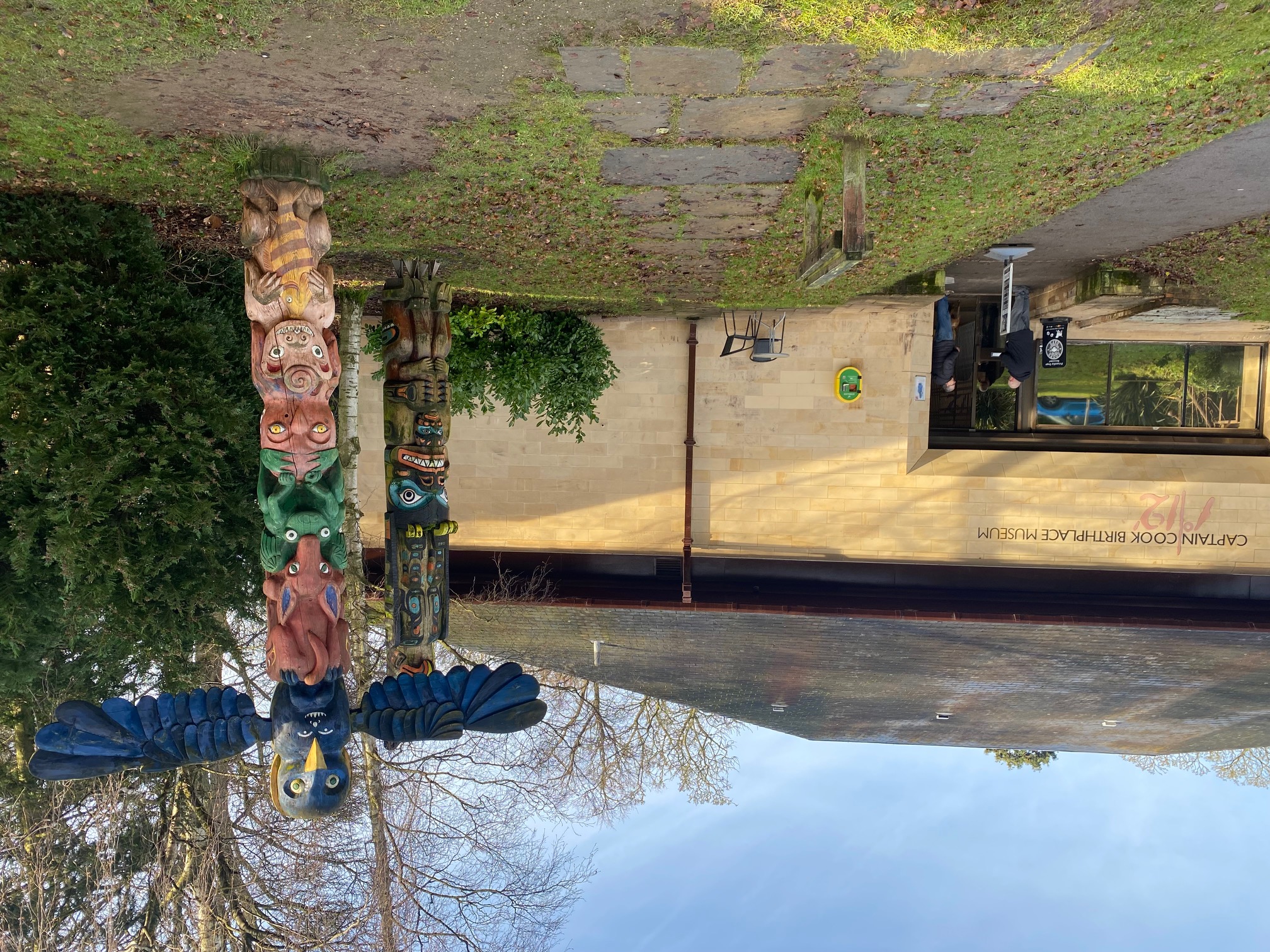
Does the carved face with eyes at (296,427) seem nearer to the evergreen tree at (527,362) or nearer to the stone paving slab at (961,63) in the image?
the stone paving slab at (961,63)

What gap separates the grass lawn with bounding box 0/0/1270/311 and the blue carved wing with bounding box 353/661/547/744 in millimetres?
4998

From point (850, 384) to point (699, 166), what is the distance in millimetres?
6461

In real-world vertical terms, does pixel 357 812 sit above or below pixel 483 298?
below

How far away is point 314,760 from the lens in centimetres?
659

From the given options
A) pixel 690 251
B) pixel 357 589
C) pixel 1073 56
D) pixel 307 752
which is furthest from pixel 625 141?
pixel 357 589

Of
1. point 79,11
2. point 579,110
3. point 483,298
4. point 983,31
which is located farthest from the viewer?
point 483,298

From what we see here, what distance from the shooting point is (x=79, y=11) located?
5980 millimetres

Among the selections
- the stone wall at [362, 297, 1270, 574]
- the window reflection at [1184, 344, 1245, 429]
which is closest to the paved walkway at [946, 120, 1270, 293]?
the stone wall at [362, 297, 1270, 574]

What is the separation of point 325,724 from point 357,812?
758 centimetres

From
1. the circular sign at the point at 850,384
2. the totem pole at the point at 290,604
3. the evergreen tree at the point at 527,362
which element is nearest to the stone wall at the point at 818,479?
the circular sign at the point at 850,384

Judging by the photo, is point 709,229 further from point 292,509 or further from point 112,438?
point 112,438

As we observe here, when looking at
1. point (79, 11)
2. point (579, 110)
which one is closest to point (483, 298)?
point (579, 110)

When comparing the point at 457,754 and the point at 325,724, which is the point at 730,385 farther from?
the point at 325,724

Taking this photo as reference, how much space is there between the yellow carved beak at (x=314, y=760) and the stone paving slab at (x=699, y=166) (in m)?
6.17
